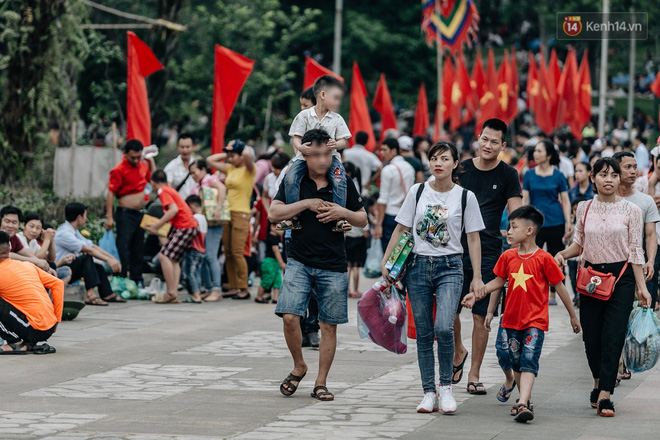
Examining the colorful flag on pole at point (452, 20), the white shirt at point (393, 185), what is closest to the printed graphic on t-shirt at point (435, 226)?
the white shirt at point (393, 185)

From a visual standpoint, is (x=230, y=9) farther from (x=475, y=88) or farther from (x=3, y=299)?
(x=3, y=299)

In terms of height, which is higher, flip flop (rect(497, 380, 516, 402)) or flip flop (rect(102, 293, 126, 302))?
flip flop (rect(497, 380, 516, 402))

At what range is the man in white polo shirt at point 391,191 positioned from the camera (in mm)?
13820

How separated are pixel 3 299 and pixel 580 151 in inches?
513

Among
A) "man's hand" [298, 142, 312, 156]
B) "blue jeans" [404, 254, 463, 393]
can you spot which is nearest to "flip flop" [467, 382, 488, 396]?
"blue jeans" [404, 254, 463, 393]

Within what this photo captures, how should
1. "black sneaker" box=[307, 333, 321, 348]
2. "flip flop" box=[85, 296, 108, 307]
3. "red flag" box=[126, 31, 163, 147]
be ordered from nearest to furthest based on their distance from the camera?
"black sneaker" box=[307, 333, 321, 348]
"flip flop" box=[85, 296, 108, 307]
"red flag" box=[126, 31, 163, 147]

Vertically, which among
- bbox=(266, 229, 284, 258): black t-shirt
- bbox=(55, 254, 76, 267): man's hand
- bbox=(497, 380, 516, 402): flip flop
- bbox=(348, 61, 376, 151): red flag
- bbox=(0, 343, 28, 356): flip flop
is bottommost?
bbox=(0, 343, 28, 356): flip flop

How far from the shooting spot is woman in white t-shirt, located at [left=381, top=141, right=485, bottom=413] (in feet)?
24.7

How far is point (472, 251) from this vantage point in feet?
25.4

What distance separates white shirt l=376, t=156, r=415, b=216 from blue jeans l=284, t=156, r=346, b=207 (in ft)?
18.9

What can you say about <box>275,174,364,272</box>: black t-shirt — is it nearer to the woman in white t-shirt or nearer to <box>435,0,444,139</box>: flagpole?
the woman in white t-shirt

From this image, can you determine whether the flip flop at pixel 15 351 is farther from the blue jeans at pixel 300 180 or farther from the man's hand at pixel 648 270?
the man's hand at pixel 648 270

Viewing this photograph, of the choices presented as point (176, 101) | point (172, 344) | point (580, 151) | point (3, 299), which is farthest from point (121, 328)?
point (176, 101)

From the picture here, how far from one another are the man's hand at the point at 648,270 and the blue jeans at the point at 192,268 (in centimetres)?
670
